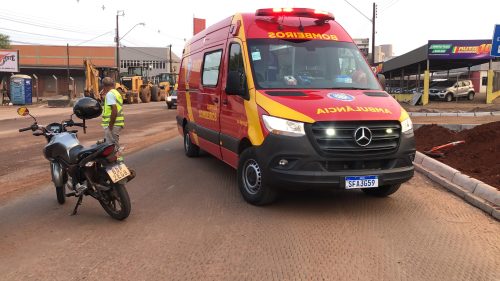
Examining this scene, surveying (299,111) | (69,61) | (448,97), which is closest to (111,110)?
(299,111)

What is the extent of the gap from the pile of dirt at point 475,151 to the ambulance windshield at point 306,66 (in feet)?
7.44

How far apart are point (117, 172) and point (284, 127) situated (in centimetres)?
193

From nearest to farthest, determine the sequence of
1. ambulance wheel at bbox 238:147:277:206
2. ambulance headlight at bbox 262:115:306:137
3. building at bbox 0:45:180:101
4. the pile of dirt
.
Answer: ambulance headlight at bbox 262:115:306:137 → ambulance wheel at bbox 238:147:277:206 → the pile of dirt → building at bbox 0:45:180:101

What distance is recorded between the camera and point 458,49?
31969mm

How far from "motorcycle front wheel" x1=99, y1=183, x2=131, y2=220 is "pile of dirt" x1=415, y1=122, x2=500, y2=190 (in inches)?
189

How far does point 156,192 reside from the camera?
689cm

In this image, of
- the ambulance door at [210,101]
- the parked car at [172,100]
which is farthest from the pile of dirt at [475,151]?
the parked car at [172,100]

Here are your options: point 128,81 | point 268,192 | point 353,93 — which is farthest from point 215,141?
point 128,81

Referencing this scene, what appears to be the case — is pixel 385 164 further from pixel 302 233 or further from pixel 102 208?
pixel 102 208

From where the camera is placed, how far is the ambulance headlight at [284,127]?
5336mm

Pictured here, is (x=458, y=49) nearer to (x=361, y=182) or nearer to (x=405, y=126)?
(x=405, y=126)

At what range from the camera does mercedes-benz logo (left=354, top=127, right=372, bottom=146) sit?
5.36 meters

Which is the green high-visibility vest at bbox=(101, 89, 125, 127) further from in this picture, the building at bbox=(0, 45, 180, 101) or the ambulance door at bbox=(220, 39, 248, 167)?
the building at bbox=(0, 45, 180, 101)

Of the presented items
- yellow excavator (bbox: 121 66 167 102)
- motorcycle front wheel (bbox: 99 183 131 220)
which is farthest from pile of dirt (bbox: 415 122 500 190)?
yellow excavator (bbox: 121 66 167 102)
